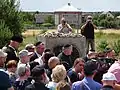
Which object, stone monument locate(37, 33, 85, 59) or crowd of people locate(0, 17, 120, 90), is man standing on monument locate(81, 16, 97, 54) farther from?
crowd of people locate(0, 17, 120, 90)

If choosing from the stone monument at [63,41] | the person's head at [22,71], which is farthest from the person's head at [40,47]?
the stone monument at [63,41]

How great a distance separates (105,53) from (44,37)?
5.52 meters

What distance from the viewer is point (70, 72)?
31.0 ft

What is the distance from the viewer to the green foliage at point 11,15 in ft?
103

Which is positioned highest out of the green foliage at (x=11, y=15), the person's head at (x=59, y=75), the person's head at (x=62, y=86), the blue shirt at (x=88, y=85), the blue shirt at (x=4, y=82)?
the blue shirt at (x=4, y=82)

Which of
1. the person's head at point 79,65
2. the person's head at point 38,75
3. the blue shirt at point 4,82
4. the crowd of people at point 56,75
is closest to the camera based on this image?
the blue shirt at point 4,82

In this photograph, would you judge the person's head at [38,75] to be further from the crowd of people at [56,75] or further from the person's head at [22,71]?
the person's head at [22,71]

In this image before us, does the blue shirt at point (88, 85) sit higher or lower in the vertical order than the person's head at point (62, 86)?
lower

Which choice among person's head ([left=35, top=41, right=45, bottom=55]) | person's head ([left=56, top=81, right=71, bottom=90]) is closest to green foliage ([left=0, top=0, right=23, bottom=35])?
person's head ([left=35, top=41, right=45, bottom=55])

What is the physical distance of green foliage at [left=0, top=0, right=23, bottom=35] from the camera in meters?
31.3

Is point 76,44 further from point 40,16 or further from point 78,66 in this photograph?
point 40,16

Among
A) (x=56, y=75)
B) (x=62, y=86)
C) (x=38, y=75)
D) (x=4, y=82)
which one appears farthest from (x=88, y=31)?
(x=4, y=82)

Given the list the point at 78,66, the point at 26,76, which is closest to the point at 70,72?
the point at 78,66

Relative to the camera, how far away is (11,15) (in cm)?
3156
